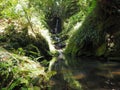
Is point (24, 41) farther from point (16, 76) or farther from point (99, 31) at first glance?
point (99, 31)

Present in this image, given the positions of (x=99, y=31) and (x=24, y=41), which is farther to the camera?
(x=99, y=31)

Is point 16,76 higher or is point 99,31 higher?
point 99,31

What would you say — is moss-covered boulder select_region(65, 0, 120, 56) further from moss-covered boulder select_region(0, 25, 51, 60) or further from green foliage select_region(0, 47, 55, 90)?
green foliage select_region(0, 47, 55, 90)

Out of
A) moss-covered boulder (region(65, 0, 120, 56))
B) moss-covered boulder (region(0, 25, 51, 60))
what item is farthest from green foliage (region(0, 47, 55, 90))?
moss-covered boulder (region(65, 0, 120, 56))

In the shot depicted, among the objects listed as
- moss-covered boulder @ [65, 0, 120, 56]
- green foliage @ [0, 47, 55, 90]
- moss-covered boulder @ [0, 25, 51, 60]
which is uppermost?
moss-covered boulder @ [65, 0, 120, 56]

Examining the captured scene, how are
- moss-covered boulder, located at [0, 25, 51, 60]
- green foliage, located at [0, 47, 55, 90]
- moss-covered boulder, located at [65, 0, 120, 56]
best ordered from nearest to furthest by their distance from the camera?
green foliage, located at [0, 47, 55, 90], moss-covered boulder, located at [0, 25, 51, 60], moss-covered boulder, located at [65, 0, 120, 56]

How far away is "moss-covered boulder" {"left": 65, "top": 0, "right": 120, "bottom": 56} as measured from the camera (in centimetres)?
1224

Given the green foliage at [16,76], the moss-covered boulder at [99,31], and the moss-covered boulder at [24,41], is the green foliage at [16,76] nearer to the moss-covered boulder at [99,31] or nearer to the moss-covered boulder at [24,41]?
the moss-covered boulder at [24,41]

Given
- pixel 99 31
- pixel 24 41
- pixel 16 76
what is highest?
pixel 99 31

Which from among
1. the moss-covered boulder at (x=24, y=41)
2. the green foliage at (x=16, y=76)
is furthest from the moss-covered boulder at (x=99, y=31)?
the green foliage at (x=16, y=76)

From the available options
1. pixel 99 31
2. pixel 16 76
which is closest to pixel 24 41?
pixel 16 76

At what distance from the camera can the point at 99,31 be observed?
12758 millimetres

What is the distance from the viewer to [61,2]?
30.8 meters

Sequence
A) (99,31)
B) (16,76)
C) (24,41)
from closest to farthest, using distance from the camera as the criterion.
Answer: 1. (16,76)
2. (24,41)
3. (99,31)
